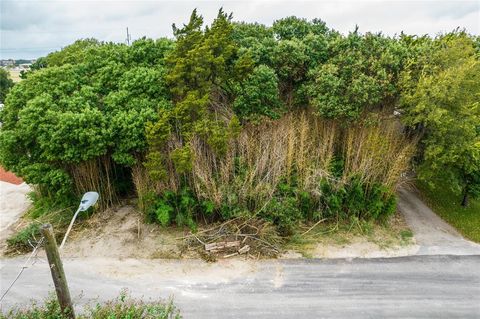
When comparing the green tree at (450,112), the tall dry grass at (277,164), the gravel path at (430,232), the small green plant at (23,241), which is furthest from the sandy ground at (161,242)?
the green tree at (450,112)

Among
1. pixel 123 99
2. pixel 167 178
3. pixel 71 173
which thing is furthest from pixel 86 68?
pixel 167 178

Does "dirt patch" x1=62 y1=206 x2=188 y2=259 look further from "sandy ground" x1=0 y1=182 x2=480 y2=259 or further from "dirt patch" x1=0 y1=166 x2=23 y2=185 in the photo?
"dirt patch" x1=0 y1=166 x2=23 y2=185

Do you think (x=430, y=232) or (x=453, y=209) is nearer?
(x=430, y=232)

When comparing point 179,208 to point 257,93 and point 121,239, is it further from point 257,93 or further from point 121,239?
point 257,93

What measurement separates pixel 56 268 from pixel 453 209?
12.1 metres

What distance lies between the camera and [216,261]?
31.1ft

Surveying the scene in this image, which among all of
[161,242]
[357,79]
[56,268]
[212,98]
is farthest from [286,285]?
[357,79]

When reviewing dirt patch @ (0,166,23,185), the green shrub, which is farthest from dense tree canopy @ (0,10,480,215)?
dirt patch @ (0,166,23,185)

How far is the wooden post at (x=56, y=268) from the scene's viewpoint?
5.50m

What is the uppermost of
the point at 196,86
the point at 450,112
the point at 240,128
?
the point at 196,86

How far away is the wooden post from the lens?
5.50 m

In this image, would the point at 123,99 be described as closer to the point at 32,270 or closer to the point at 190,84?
the point at 190,84

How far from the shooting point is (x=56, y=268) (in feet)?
19.0

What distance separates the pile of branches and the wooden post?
403cm
